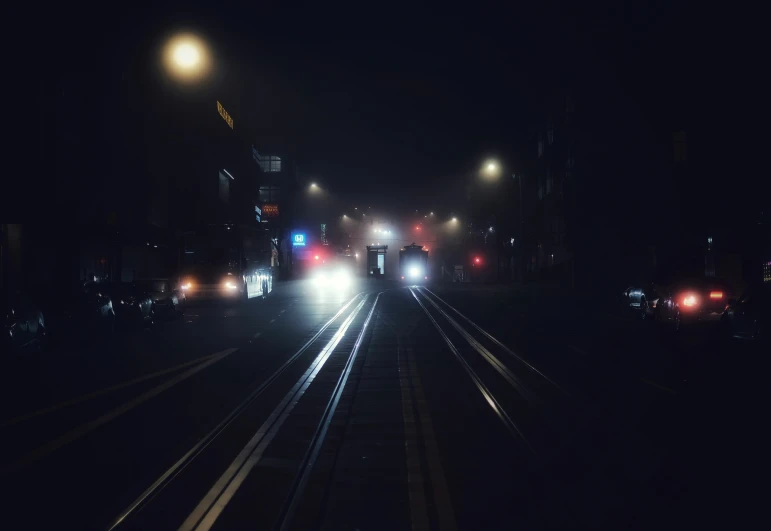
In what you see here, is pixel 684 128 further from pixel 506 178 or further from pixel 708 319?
pixel 506 178

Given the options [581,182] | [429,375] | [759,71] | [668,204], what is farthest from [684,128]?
[429,375]

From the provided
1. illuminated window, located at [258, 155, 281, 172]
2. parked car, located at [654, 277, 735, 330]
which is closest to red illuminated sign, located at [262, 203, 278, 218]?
illuminated window, located at [258, 155, 281, 172]

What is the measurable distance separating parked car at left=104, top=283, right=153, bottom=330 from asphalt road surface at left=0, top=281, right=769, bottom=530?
575cm

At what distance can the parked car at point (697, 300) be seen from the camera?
20969 mm

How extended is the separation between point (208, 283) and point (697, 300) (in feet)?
74.6

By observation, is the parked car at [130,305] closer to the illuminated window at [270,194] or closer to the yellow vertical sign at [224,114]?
the yellow vertical sign at [224,114]

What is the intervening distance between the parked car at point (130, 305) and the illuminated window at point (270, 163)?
99399mm

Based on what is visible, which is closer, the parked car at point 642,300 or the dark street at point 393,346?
the dark street at point 393,346

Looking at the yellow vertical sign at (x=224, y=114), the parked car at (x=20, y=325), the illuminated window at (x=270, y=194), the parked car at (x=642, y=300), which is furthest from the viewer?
the illuminated window at (x=270, y=194)

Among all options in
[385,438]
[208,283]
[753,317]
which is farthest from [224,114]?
[385,438]

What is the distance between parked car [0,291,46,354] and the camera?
14586mm

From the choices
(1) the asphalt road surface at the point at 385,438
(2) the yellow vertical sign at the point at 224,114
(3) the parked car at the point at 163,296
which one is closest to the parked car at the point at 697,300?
(1) the asphalt road surface at the point at 385,438

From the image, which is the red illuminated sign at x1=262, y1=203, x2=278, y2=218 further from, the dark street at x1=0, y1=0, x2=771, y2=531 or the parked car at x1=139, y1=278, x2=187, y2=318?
the parked car at x1=139, y1=278, x2=187, y2=318

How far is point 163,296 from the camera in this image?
27109 mm
